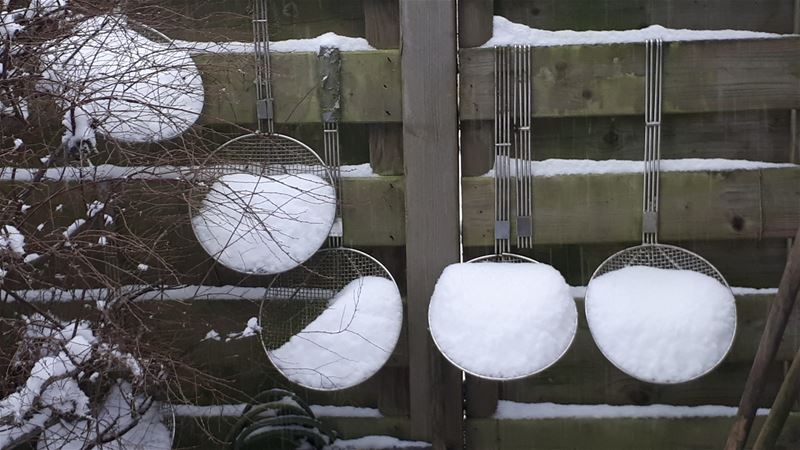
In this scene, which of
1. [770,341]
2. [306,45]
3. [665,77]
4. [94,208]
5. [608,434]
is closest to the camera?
[770,341]

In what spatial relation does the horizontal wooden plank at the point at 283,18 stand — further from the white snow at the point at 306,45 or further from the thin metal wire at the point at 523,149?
the thin metal wire at the point at 523,149

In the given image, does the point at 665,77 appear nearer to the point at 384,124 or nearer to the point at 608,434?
the point at 384,124

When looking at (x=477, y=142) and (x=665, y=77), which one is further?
(x=477, y=142)

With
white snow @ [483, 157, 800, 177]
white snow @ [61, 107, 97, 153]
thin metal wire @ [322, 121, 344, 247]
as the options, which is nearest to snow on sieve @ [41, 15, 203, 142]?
white snow @ [61, 107, 97, 153]

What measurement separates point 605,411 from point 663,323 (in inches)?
27.0

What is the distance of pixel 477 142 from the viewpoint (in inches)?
165

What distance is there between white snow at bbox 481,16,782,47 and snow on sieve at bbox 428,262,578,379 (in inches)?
38.9

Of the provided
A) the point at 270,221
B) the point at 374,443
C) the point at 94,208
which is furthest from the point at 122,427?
the point at 374,443

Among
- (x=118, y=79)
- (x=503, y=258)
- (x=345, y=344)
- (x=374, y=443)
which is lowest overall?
(x=374, y=443)

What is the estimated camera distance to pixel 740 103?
4066 mm

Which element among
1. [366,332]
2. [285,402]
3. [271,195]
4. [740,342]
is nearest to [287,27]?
[271,195]

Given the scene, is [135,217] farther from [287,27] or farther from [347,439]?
[347,439]

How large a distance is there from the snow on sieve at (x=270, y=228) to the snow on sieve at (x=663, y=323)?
1185 millimetres

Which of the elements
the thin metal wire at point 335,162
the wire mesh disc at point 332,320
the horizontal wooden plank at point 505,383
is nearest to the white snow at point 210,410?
the horizontal wooden plank at point 505,383
